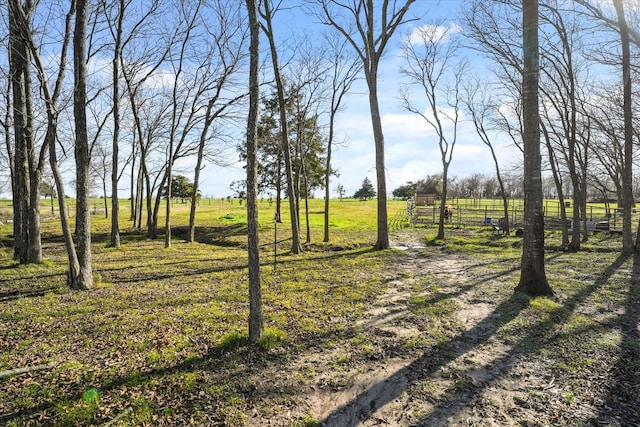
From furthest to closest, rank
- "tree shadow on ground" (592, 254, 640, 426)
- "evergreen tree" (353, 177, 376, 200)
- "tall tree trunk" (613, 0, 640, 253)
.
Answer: "evergreen tree" (353, 177, 376, 200) < "tall tree trunk" (613, 0, 640, 253) < "tree shadow on ground" (592, 254, 640, 426)

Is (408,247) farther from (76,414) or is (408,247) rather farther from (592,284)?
(76,414)

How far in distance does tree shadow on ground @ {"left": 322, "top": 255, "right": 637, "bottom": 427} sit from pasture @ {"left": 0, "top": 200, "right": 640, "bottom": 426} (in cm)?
2

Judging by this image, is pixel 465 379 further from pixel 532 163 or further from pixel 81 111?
pixel 81 111

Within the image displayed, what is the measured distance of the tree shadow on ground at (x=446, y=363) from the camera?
3.66m

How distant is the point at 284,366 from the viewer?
4637mm

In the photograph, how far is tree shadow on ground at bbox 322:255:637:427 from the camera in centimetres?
366

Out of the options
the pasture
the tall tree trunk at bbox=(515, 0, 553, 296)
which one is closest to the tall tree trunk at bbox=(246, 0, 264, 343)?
the pasture

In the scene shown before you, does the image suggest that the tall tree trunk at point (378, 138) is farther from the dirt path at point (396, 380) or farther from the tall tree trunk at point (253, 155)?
the tall tree trunk at point (253, 155)

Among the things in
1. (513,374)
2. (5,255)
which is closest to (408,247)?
(513,374)

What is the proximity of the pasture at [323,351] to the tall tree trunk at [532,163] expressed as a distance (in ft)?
2.10

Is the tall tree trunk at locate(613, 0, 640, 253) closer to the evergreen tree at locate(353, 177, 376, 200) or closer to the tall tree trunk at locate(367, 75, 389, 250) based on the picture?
the tall tree trunk at locate(367, 75, 389, 250)

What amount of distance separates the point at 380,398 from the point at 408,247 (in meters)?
12.9

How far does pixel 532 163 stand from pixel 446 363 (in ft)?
16.8

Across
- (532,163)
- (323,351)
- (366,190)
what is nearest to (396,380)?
(323,351)
